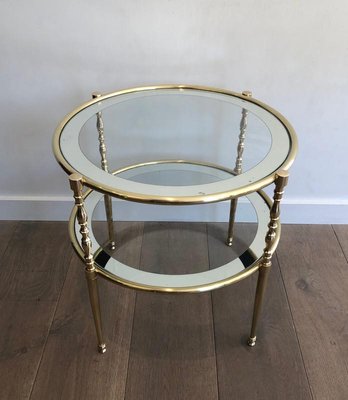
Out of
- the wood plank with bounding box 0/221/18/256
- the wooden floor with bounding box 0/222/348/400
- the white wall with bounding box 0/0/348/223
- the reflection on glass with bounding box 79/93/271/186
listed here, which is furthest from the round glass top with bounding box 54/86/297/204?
the wood plank with bounding box 0/221/18/256

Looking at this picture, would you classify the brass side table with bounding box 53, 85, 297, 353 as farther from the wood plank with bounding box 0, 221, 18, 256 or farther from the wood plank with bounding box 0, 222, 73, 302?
the wood plank with bounding box 0, 221, 18, 256

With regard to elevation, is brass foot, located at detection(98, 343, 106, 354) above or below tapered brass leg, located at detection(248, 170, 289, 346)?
below

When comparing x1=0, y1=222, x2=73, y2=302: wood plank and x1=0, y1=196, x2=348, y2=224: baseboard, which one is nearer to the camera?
x1=0, y1=222, x2=73, y2=302: wood plank

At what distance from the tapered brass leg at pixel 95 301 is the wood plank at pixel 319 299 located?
49cm

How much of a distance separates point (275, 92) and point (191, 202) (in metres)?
0.58

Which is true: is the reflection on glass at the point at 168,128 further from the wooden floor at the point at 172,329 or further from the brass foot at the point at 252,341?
the brass foot at the point at 252,341

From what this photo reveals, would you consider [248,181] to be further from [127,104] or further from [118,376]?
[118,376]

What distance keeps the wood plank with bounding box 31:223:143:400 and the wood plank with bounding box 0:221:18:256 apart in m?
0.26

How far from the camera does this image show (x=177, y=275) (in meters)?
0.86

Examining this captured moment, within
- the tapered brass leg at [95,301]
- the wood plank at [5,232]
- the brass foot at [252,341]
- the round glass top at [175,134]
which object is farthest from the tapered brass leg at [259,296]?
the wood plank at [5,232]

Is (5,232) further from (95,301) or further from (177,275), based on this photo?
(177,275)

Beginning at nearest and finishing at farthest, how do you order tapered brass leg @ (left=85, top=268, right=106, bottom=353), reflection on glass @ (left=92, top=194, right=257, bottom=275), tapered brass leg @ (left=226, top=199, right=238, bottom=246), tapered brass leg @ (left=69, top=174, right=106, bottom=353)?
tapered brass leg @ (left=69, top=174, right=106, bottom=353) < tapered brass leg @ (left=85, top=268, right=106, bottom=353) < reflection on glass @ (left=92, top=194, right=257, bottom=275) < tapered brass leg @ (left=226, top=199, right=238, bottom=246)

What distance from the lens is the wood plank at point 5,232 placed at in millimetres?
1240

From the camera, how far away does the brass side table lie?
27.1 inches
